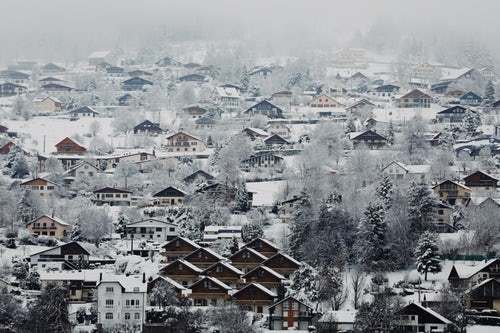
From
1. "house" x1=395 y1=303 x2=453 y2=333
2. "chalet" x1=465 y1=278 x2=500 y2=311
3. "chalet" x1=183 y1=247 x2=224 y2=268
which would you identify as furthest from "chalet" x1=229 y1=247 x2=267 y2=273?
"chalet" x1=465 y1=278 x2=500 y2=311

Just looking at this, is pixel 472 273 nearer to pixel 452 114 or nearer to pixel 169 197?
pixel 169 197

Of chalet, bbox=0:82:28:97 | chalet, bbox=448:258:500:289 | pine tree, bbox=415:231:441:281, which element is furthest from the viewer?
chalet, bbox=0:82:28:97

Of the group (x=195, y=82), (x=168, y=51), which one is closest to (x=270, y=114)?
(x=195, y=82)

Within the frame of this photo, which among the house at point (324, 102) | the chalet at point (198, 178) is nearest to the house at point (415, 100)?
the house at point (324, 102)

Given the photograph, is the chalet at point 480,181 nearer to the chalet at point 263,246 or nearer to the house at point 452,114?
the chalet at point 263,246

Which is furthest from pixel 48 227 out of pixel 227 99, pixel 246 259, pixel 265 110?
pixel 227 99

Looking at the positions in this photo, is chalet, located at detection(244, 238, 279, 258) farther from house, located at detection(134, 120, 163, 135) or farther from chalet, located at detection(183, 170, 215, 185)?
house, located at detection(134, 120, 163, 135)

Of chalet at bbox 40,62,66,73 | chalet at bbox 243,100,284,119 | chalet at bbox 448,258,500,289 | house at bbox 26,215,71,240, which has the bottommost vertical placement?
chalet at bbox 448,258,500,289
